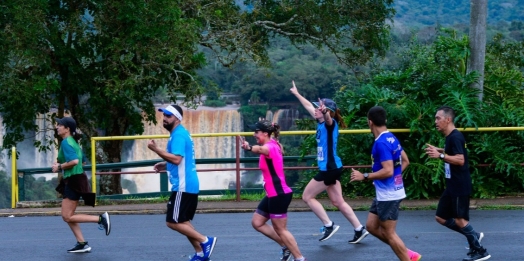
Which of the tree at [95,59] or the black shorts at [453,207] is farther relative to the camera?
the tree at [95,59]

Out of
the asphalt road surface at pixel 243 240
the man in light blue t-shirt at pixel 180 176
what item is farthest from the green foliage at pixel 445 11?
the man in light blue t-shirt at pixel 180 176

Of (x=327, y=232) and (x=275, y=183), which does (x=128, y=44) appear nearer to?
(x=327, y=232)

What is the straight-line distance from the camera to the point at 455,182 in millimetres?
9086

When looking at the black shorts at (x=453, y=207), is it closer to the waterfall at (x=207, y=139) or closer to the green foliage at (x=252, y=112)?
the waterfall at (x=207, y=139)

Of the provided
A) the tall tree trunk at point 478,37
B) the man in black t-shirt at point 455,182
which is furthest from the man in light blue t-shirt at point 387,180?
the tall tree trunk at point 478,37

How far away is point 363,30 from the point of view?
2498 cm

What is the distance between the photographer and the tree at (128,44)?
19.0 metres

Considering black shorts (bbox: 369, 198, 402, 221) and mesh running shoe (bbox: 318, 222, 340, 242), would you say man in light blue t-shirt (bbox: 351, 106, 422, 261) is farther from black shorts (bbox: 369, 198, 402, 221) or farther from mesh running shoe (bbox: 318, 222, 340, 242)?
mesh running shoe (bbox: 318, 222, 340, 242)

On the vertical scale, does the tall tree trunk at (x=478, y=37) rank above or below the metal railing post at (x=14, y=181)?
above

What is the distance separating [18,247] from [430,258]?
5127mm

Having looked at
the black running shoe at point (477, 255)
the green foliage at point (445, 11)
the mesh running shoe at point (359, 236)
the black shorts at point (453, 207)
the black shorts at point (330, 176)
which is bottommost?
the black running shoe at point (477, 255)

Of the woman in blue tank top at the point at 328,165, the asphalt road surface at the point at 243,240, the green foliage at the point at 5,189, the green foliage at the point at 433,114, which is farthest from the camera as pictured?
the green foliage at the point at 5,189

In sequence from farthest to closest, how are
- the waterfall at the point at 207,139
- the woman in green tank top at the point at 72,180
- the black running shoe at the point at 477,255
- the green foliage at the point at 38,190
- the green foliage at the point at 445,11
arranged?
1. the green foliage at the point at 445,11
2. the green foliage at the point at 38,190
3. the waterfall at the point at 207,139
4. the woman in green tank top at the point at 72,180
5. the black running shoe at the point at 477,255

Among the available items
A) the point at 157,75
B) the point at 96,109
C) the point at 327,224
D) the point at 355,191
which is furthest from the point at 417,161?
the point at 96,109
